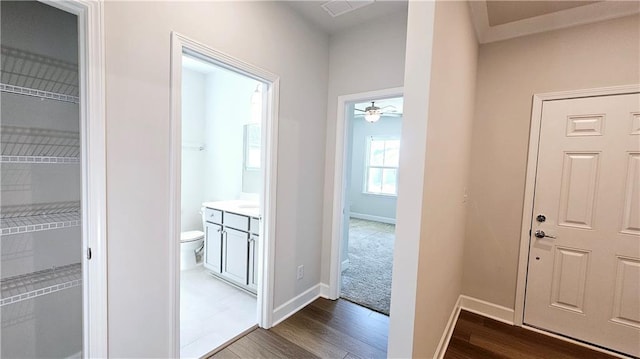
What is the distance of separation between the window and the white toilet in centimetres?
487

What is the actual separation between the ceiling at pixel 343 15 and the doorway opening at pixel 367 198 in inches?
26.8

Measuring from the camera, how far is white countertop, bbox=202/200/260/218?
8.98ft

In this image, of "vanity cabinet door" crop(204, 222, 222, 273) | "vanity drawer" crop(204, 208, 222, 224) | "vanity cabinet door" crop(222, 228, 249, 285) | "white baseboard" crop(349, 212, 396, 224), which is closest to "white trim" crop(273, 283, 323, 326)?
"vanity cabinet door" crop(222, 228, 249, 285)

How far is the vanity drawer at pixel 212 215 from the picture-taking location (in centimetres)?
304

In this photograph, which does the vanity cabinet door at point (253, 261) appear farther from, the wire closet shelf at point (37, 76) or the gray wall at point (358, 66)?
the wire closet shelf at point (37, 76)

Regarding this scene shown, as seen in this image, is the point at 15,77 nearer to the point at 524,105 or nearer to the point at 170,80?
the point at 170,80

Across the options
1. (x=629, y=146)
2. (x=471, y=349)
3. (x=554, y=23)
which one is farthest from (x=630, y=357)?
(x=554, y=23)

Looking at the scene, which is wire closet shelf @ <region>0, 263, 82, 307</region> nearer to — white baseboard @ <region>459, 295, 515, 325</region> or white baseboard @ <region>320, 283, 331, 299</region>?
white baseboard @ <region>320, 283, 331, 299</region>

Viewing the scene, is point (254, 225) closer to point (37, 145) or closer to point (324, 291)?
point (324, 291)

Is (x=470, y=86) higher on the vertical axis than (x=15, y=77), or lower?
higher

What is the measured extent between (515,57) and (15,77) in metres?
3.67

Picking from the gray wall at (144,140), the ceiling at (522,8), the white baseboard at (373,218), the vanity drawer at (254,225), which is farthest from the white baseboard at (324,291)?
the white baseboard at (373,218)

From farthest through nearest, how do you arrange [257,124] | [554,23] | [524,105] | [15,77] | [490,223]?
1. [257,124]
2. [490,223]
3. [524,105]
4. [554,23]
5. [15,77]

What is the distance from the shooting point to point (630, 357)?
2.03 meters
